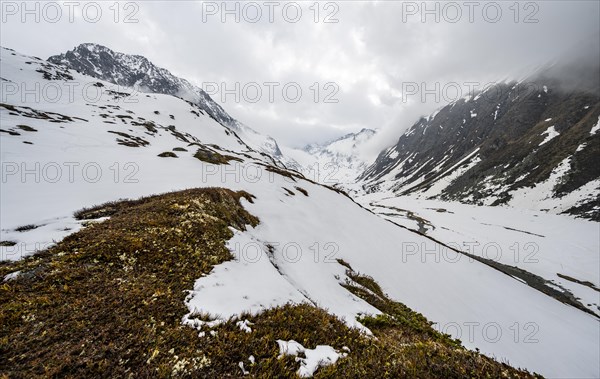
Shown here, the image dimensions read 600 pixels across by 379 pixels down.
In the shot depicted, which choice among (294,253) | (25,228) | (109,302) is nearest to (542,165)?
(294,253)

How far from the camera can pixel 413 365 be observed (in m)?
6.16

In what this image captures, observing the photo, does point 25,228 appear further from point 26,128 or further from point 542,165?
point 542,165

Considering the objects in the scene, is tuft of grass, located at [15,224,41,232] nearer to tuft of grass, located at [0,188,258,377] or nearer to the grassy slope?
tuft of grass, located at [0,188,258,377]

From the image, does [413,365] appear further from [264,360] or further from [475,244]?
[475,244]

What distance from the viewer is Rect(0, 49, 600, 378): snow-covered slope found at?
1030 cm

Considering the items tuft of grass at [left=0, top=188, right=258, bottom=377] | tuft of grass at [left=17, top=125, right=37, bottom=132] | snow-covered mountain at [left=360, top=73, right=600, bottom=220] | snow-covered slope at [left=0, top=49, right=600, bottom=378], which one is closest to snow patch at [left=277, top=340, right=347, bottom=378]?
tuft of grass at [left=0, top=188, right=258, bottom=377]

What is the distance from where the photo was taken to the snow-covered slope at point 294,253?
1030cm

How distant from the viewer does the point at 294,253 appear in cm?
1678

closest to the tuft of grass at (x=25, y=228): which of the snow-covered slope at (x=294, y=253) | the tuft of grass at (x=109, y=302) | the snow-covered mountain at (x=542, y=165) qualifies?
the snow-covered slope at (x=294, y=253)

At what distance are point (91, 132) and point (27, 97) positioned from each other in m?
58.5

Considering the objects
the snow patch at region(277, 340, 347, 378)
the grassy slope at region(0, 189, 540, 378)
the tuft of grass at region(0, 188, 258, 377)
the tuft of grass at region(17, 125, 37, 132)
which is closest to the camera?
the tuft of grass at region(0, 188, 258, 377)

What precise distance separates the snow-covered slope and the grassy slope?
92 cm

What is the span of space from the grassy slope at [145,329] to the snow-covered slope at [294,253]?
92 centimetres

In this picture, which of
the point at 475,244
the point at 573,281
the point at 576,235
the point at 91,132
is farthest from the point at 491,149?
the point at 91,132
